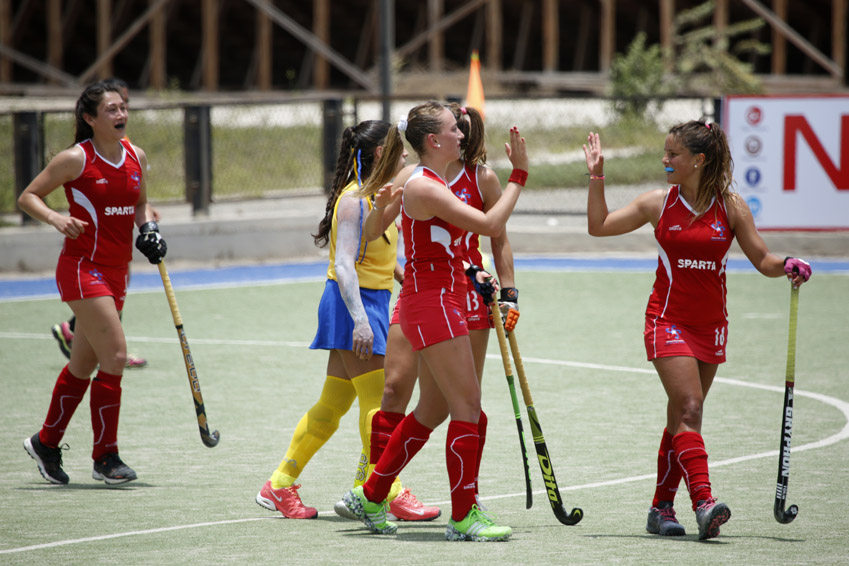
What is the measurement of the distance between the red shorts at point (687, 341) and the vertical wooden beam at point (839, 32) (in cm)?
2644

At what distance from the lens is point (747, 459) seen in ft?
23.7

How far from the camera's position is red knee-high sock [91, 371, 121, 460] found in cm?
686

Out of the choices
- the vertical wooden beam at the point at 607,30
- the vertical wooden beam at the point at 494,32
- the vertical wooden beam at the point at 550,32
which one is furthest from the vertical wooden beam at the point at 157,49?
the vertical wooden beam at the point at 607,30

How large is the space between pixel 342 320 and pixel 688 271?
67.8 inches

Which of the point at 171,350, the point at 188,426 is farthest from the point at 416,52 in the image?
the point at 188,426

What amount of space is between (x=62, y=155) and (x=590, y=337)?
20.1 feet

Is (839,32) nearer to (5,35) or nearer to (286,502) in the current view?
(5,35)

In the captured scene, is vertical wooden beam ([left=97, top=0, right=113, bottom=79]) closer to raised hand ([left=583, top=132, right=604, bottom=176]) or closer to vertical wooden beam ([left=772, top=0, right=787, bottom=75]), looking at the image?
vertical wooden beam ([left=772, top=0, right=787, bottom=75])

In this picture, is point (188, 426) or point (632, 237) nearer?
point (188, 426)

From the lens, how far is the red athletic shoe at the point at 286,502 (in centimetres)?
607

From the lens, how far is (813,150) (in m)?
15.9

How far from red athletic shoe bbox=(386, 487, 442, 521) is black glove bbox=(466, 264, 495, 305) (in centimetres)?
120

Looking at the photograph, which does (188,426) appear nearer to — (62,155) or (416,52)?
(62,155)

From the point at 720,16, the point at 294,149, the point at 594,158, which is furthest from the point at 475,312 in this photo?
the point at 720,16
